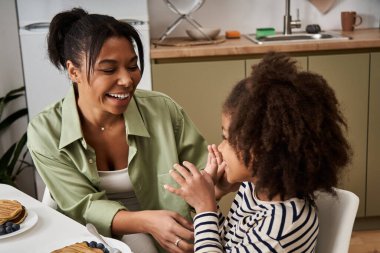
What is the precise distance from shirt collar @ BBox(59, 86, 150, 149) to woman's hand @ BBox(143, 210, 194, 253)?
31cm

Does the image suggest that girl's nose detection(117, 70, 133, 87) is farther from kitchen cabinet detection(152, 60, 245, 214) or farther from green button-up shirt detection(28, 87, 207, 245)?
kitchen cabinet detection(152, 60, 245, 214)

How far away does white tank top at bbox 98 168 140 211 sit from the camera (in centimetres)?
179

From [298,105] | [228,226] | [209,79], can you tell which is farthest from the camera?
[209,79]

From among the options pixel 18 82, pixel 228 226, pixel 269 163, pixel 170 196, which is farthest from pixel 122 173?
pixel 18 82

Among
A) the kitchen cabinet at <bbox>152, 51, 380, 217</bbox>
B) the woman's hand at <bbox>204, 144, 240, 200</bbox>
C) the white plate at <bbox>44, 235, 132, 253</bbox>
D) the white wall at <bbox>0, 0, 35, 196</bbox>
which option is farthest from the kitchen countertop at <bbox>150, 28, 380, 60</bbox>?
the white plate at <bbox>44, 235, 132, 253</bbox>

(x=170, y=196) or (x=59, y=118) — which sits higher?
(x=59, y=118)

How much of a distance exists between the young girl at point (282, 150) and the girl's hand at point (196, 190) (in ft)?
0.15

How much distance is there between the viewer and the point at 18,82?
321cm

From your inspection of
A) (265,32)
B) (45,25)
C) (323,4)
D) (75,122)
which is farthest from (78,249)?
(323,4)

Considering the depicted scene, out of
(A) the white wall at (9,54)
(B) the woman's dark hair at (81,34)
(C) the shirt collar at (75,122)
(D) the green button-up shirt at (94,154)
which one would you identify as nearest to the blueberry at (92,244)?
(D) the green button-up shirt at (94,154)

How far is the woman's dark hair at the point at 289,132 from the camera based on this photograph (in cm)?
120

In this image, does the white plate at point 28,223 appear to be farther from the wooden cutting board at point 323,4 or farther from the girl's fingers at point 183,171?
the wooden cutting board at point 323,4

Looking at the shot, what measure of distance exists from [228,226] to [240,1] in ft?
7.32

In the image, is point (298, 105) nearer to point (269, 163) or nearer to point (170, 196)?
point (269, 163)
